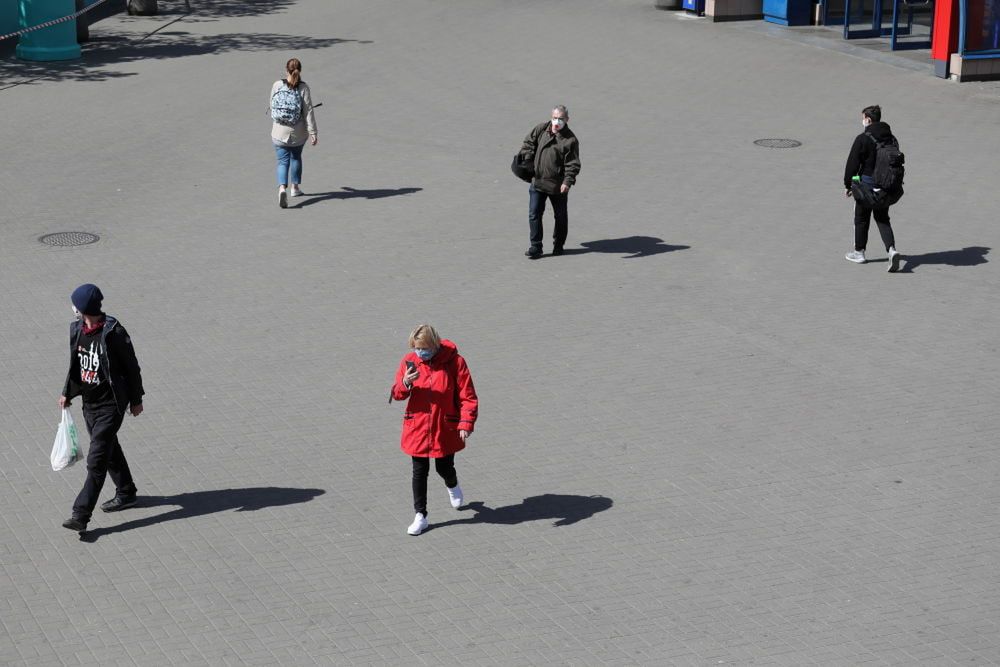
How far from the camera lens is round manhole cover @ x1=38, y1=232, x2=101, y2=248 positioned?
1531 cm

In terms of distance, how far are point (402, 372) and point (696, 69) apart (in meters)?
17.2

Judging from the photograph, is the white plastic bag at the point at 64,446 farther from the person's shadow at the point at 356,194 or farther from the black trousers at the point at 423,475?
the person's shadow at the point at 356,194

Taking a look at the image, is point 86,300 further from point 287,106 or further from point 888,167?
point 888,167

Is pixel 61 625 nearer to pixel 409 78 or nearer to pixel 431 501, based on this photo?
pixel 431 501

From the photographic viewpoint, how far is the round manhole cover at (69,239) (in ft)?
50.2

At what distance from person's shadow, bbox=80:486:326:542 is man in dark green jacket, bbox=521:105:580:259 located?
18.3ft

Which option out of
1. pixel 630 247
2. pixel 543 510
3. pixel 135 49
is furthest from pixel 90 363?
pixel 135 49

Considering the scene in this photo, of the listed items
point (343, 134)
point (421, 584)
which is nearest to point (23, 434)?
point (421, 584)

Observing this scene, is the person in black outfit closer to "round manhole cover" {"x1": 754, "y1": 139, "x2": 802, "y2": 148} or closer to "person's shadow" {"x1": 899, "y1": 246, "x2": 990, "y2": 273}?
"person's shadow" {"x1": 899, "y1": 246, "x2": 990, "y2": 273}

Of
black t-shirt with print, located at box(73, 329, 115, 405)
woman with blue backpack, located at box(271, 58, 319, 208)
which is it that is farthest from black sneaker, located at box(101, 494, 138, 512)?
woman with blue backpack, located at box(271, 58, 319, 208)

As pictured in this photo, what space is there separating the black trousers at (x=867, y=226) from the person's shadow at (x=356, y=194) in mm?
5431

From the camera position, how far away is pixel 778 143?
19.8 meters

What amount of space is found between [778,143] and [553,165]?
640cm

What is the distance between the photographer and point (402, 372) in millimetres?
8930
